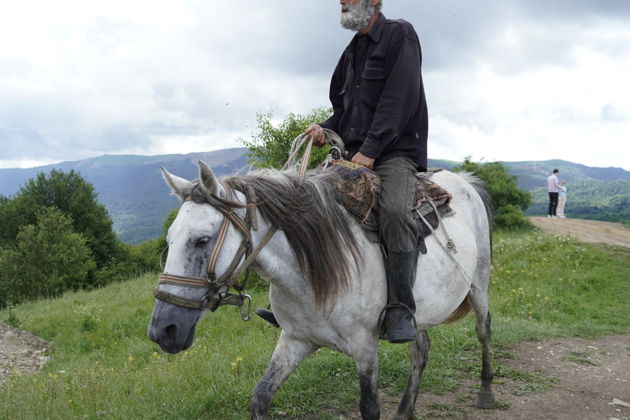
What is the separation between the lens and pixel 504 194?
2123 cm

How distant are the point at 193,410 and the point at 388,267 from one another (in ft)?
8.07

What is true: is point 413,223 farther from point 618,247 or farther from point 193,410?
point 618,247

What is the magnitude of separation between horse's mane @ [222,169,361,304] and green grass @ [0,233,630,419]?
200 cm

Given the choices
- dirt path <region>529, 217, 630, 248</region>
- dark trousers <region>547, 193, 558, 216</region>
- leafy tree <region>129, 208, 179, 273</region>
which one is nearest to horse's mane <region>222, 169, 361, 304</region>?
dirt path <region>529, 217, 630, 248</region>

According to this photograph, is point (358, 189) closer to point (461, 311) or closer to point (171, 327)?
point (171, 327)

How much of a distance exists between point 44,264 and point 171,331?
3158cm

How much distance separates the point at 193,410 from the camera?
15.3ft

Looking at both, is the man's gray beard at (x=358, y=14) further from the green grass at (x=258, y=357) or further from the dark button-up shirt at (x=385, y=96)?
the green grass at (x=258, y=357)

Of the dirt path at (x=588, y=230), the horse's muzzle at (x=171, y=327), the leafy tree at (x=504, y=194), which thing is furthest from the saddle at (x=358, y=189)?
the leafy tree at (x=504, y=194)

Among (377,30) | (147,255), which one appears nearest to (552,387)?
(377,30)

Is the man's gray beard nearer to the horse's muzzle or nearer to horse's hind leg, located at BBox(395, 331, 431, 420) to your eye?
the horse's muzzle

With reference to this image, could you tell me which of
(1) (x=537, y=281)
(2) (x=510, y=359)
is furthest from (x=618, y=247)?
(2) (x=510, y=359)

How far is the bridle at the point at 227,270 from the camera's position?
2625 millimetres

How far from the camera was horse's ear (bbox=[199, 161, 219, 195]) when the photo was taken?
2.61 metres
